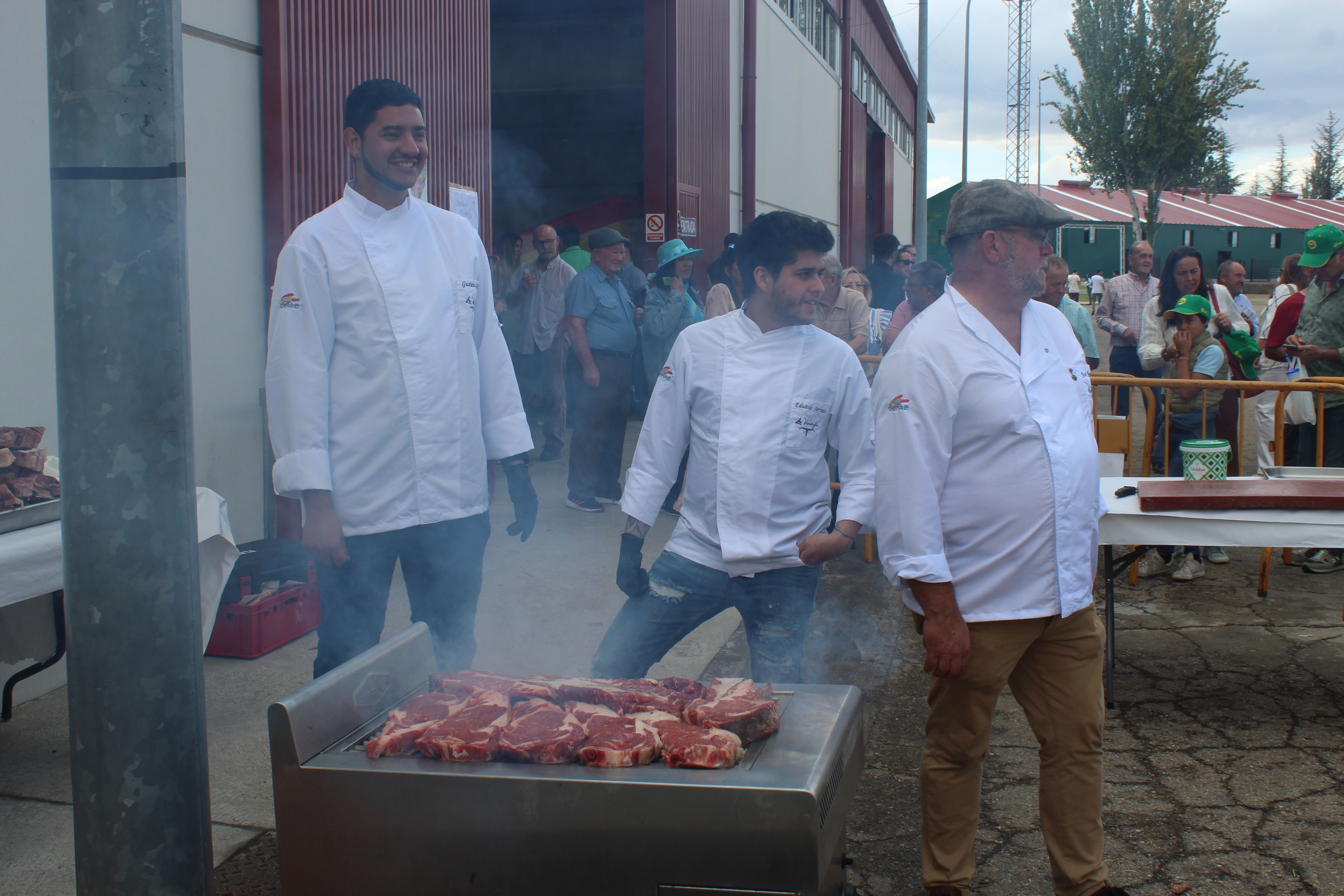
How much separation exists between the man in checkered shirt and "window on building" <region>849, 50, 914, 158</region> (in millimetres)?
15551

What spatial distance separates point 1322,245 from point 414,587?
223 inches

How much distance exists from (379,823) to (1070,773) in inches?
66.8

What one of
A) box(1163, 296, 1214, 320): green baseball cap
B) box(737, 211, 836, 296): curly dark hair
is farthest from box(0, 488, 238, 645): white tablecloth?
box(1163, 296, 1214, 320): green baseball cap

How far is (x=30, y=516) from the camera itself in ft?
10.9

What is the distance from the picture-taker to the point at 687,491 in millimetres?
3137

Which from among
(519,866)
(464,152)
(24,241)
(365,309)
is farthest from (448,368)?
(464,152)

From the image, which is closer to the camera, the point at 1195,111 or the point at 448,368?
the point at 448,368

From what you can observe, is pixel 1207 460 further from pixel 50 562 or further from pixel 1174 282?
pixel 50 562

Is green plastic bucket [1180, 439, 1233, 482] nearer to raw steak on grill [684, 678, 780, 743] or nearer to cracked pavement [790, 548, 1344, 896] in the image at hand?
cracked pavement [790, 548, 1344, 896]

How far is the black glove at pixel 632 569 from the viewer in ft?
9.96

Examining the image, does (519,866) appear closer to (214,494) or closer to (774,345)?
(774,345)

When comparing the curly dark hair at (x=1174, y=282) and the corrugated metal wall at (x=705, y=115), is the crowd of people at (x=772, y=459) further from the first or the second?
the corrugated metal wall at (x=705, y=115)

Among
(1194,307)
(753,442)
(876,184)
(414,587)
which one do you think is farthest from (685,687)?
(876,184)

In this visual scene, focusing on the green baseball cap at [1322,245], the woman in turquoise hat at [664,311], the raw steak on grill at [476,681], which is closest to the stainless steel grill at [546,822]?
the raw steak on grill at [476,681]
